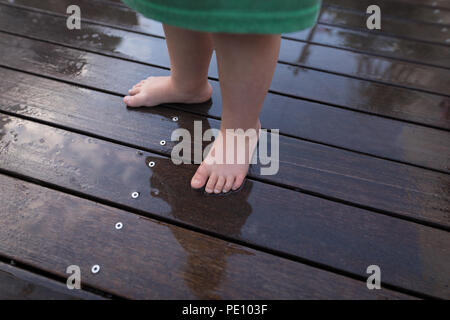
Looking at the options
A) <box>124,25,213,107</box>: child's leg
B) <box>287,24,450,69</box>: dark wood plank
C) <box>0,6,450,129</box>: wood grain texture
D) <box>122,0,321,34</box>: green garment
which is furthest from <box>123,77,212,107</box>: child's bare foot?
<box>287,24,450,69</box>: dark wood plank

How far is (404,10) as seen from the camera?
1702 mm

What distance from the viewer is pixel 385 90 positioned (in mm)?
1192

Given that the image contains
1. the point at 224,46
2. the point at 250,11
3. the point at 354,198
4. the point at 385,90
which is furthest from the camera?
the point at 385,90

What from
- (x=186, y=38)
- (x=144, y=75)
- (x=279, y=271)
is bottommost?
(x=279, y=271)

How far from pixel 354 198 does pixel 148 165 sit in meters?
0.65

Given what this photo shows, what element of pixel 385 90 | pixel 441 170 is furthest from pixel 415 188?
pixel 385 90

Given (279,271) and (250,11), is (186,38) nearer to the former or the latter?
(250,11)

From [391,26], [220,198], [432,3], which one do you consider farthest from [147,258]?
[432,3]

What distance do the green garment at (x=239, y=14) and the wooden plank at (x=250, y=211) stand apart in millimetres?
456

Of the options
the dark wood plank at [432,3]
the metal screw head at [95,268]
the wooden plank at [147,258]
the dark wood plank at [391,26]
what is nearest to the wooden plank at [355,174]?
the wooden plank at [147,258]

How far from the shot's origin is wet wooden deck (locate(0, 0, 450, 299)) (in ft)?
2.29

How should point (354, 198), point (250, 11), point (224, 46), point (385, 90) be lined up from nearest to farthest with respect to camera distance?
point (250, 11)
point (224, 46)
point (354, 198)
point (385, 90)

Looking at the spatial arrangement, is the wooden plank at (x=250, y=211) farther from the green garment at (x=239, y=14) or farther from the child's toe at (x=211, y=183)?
the green garment at (x=239, y=14)

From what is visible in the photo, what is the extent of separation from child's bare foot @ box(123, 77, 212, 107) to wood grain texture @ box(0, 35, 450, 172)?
0.05m
